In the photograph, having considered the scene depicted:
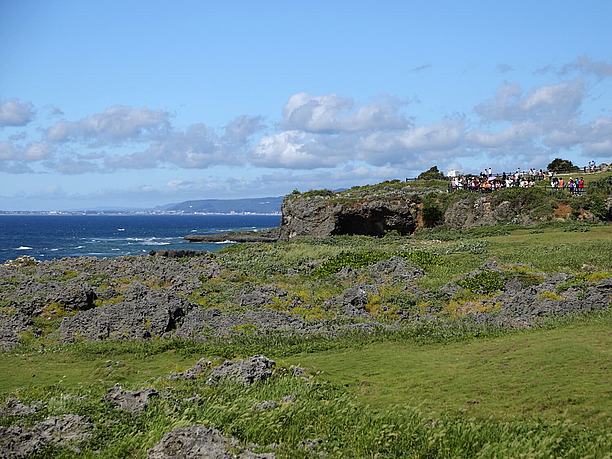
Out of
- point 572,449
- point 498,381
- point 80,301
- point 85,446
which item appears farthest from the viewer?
point 80,301

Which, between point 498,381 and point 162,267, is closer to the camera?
point 498,381

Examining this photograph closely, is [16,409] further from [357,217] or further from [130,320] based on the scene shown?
[357,217]

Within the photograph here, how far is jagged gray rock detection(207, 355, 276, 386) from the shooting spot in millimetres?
15680

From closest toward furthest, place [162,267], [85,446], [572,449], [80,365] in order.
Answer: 1. [572,449]
2. [85,446]
3. [80,365]
4. [162,267]

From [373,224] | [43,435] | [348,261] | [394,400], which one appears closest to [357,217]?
[373,224]

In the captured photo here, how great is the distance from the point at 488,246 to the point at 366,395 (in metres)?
27.5

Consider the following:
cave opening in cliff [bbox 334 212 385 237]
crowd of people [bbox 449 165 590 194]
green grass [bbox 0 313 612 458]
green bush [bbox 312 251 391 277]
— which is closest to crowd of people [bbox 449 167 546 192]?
crowd of people [bbox 449 165 590 194]

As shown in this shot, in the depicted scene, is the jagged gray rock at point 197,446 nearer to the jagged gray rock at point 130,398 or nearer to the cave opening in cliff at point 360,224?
the jagged gray rock at point 130,398

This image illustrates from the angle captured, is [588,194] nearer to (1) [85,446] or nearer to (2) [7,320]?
(2) [7,320]

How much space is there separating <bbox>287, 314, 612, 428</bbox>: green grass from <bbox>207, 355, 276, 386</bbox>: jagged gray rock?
5.28 ft

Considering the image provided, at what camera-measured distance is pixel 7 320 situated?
86.5 feet

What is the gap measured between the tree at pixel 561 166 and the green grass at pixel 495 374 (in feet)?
255

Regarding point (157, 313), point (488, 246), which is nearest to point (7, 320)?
point (157, 313)

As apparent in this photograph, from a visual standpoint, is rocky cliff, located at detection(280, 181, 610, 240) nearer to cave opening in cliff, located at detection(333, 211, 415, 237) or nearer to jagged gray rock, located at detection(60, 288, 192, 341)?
cave opening in cliff, located at detection(333, 211, 415, 237)
